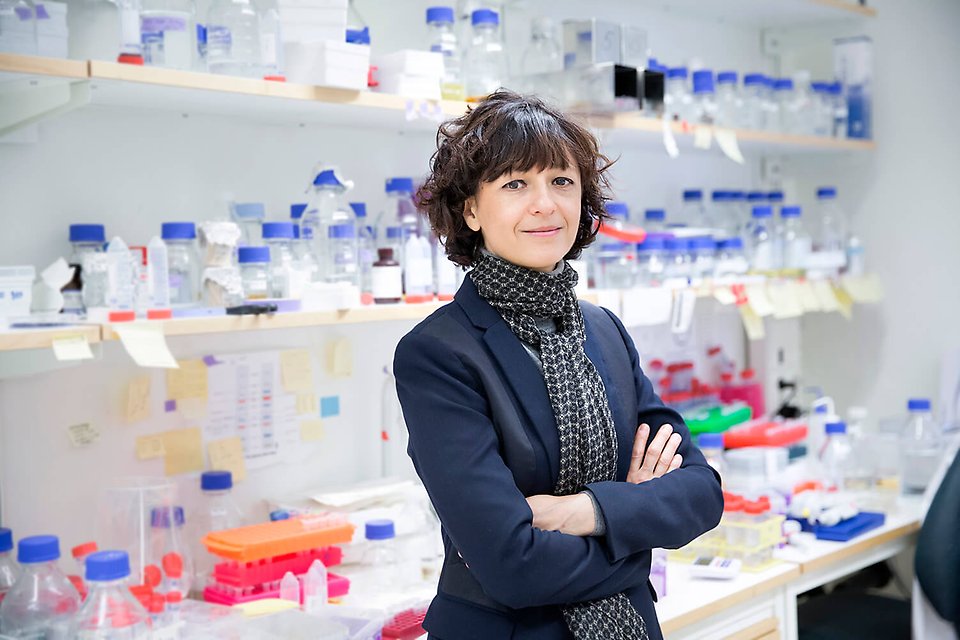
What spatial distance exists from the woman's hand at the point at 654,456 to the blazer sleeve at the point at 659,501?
25 mm

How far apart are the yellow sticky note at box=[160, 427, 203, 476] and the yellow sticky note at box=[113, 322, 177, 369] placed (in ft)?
1.45

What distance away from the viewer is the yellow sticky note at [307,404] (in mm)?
2424

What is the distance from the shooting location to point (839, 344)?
148 inches

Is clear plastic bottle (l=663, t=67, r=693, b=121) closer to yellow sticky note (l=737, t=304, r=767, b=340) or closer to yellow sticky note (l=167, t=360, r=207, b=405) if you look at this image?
yellow sticky note (l=737, t=304, r=767, b=340)

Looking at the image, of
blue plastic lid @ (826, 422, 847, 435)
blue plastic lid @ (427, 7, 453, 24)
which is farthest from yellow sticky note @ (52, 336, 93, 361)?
blue plastic lid @ (826, 422, 847, 435)

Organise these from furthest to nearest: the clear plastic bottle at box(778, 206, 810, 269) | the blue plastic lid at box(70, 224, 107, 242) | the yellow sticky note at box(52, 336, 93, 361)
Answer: the clear plastic bottle at box(778, 206, 810, 269)
the blue plastic lid at box(70, 224, 107, 242)
the yellow sticky note at box(52, 336, 93, 361)

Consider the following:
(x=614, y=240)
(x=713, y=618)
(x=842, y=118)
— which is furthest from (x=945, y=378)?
(x=713, y=618)

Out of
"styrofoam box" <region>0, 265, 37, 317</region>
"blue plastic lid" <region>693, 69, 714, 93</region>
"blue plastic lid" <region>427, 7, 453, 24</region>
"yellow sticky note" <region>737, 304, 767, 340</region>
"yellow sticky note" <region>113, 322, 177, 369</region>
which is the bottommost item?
"yellow sticky note" <region>737, 304, 767, 340</region>

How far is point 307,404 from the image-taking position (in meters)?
2.44

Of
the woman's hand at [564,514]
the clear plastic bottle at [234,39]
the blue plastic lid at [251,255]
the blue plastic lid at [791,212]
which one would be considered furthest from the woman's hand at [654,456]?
the blue plastic lid at [791,212]

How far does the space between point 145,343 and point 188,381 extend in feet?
1.45

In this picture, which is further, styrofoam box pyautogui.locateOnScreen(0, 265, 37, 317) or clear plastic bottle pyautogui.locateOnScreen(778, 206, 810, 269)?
clear plastic bottle pyautogui.locateOnScreen(778, 206, 810, 269)

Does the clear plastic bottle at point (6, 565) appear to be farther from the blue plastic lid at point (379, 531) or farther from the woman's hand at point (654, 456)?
the woman's hand at point (654, 456)

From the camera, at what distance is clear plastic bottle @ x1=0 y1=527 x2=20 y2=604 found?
5.89 feet
